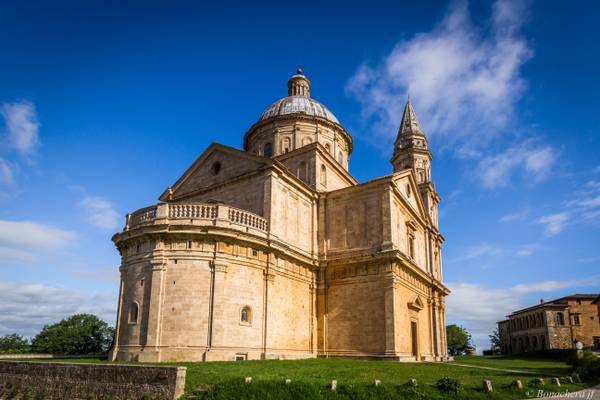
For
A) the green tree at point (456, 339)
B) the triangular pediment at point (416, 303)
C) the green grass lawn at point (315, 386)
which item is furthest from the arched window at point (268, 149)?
the green tree at point (456, 339)

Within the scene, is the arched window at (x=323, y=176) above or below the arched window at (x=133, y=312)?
above

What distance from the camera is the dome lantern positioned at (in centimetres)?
3995

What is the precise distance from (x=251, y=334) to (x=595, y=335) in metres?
59.3

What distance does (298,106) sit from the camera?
120 ft

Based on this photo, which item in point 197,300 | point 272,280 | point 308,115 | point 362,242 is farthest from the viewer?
point 308,115

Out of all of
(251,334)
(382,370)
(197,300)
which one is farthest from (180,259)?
(382,370)

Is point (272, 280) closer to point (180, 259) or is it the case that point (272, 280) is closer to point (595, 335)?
point (180, 259)

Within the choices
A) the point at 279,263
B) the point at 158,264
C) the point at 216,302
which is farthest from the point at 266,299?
the point at 158,264

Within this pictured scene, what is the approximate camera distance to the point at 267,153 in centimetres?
→ 3475

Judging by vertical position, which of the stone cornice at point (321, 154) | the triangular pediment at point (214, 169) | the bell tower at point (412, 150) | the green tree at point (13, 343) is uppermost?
the bell tower at point (412, 150)

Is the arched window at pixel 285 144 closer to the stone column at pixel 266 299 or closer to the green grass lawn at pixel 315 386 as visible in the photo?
the stone column at pixel 266 299

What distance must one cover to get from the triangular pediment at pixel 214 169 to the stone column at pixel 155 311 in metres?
7.79

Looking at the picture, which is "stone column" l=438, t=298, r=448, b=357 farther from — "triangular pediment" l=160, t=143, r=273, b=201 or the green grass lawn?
the green grass lawn

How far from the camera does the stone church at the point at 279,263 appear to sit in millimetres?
20188
